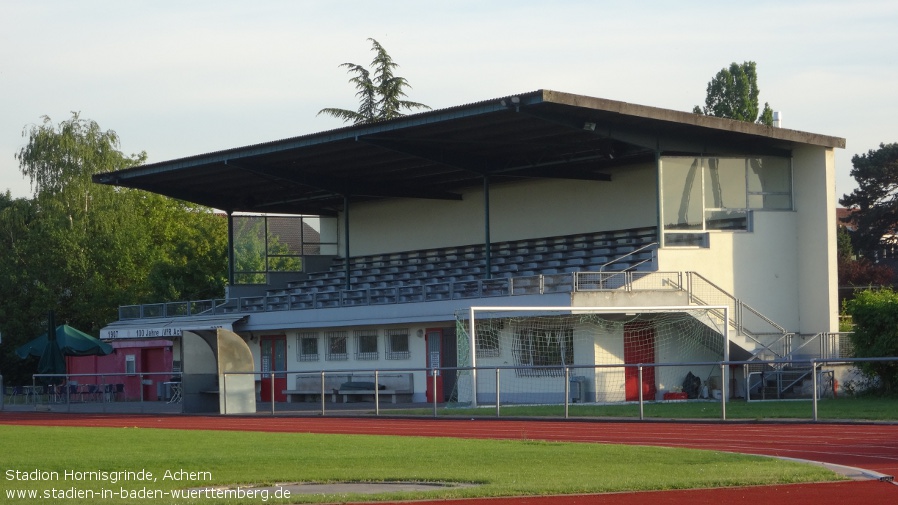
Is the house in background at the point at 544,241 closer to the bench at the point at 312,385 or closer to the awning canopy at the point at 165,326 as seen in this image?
the awning canopy at the point at 165,326

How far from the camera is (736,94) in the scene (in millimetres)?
67375

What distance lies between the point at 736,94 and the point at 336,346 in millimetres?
33440

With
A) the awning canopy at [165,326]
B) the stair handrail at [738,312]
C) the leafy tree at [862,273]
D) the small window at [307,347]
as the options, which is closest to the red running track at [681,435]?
the stair handrail at [738,312]

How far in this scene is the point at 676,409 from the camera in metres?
27.5

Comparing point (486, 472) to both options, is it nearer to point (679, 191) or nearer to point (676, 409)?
point (676, 409)

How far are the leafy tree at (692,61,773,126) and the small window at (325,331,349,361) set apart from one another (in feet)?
104

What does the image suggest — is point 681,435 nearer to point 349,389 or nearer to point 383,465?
point 383,465

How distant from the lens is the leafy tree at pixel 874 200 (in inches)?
2766

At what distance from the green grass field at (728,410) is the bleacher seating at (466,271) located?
16.0 ft

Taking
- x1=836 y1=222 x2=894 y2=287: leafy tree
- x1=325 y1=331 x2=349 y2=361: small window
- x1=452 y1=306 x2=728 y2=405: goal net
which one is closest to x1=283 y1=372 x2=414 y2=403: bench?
x1=325 y1=331 x2=349 y2=361: small window

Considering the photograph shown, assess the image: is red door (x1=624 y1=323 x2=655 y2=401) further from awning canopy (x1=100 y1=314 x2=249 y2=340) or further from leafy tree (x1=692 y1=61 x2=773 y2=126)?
leafy tree (x1=692 y1=61 x2=773 y2=126)

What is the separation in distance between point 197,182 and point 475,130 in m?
15.2

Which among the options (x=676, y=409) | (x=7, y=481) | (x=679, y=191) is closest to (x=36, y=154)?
(x=679, y=191)

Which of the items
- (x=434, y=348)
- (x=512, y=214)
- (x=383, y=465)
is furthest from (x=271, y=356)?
(x=383, y=465)
